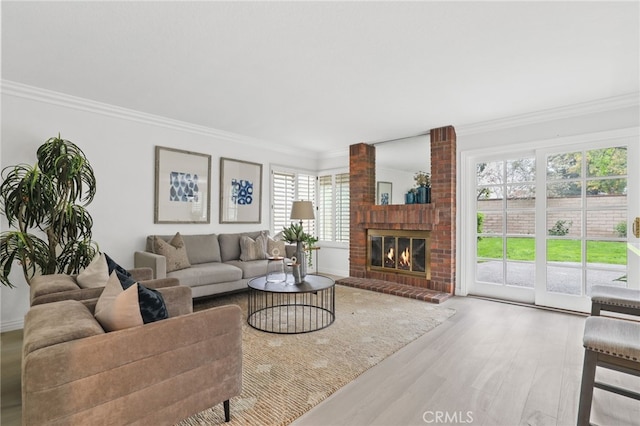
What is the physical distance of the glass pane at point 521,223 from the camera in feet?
13.4

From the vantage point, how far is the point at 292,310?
377 centimetres

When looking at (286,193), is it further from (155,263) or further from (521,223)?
(521,223)

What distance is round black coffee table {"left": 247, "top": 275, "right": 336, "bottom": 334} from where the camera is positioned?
3.08 m

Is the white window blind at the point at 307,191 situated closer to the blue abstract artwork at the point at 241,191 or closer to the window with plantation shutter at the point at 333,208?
the window with plantation shutter at the point at 333,208

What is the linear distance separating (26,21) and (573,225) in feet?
18.1

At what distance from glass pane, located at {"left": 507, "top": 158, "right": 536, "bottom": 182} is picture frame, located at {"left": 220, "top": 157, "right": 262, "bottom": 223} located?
12.5ft

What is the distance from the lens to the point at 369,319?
3.46 metres

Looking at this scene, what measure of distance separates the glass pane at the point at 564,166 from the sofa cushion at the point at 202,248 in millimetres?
4548

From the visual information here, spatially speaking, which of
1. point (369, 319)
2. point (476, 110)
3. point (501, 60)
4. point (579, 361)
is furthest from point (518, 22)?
point (369, 319)

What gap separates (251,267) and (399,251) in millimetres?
2363

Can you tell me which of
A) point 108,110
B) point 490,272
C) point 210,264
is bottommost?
point 490,272

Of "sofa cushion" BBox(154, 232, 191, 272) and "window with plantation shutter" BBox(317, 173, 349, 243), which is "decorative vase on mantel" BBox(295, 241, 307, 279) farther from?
"window with plantation shutter" BBox(317, 173, 349, 243)

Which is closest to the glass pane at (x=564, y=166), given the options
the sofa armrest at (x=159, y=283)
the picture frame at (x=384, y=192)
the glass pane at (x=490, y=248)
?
the glass pane at (x=490, y=248)

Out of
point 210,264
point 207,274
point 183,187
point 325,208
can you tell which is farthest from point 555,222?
point 183,187
